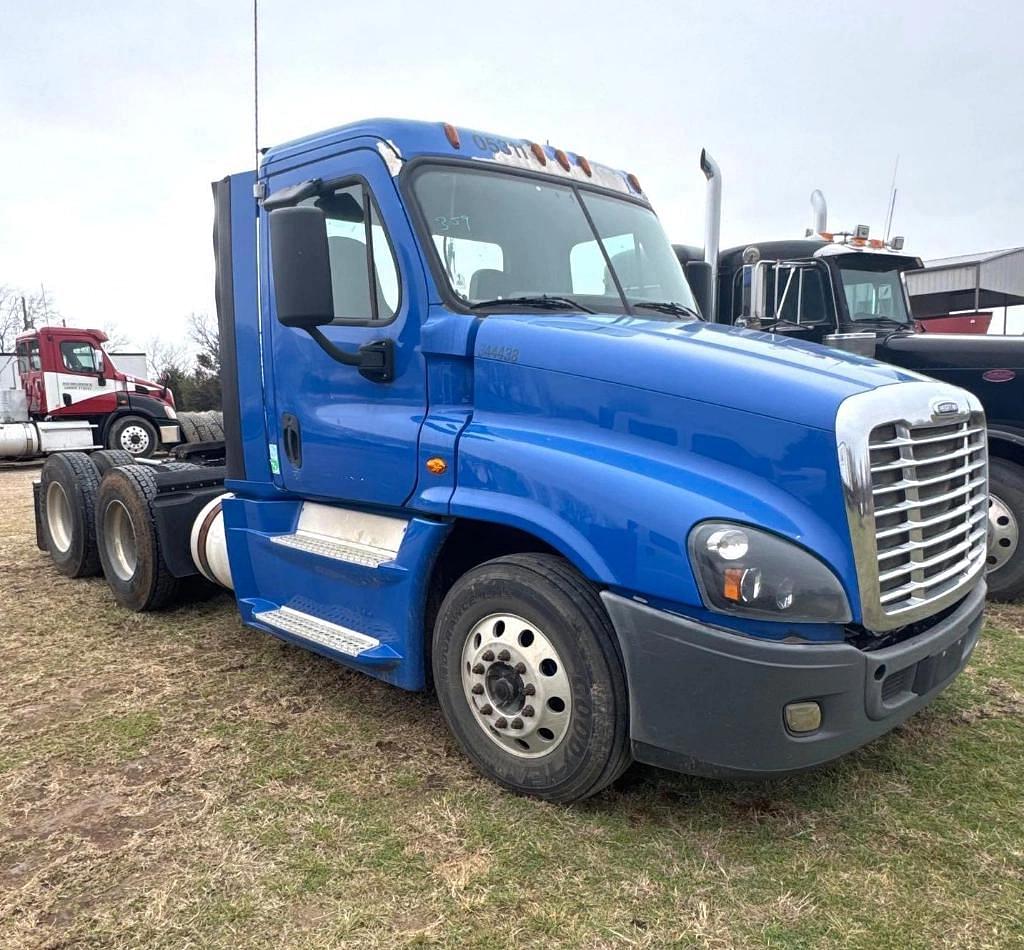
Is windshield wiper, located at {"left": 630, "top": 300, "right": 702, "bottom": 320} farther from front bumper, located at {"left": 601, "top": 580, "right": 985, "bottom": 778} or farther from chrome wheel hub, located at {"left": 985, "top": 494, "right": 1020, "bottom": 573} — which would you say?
chrome wheel hub, located at {"left": 985, "top": 494, "right": 1020, "bottom": 573}

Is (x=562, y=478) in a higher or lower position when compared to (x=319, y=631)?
higher

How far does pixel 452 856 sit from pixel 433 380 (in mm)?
1787

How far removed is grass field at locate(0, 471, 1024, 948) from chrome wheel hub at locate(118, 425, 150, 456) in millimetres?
15919

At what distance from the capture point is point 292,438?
13.2 ft

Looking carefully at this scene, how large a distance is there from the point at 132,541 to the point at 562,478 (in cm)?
422

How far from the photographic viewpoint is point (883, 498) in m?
2.70

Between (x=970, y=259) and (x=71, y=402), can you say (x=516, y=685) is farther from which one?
(x=71, y=402)

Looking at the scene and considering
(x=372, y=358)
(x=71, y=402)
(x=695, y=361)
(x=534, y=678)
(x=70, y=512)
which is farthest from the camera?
(x=71, y=402)

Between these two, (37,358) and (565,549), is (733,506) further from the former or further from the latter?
(37,358)

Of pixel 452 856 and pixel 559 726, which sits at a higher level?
pixel 559 726

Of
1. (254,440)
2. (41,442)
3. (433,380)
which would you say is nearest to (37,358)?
(41,442)

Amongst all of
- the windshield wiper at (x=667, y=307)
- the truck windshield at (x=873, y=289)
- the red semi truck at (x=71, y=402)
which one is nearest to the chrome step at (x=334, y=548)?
the windshield wiper at (x=667, y=307)

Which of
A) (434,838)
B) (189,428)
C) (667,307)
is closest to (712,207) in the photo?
(667,307)

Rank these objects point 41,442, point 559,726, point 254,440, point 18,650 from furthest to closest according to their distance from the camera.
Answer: point 41,442
point 18,650
point 254,440
point 559,726
